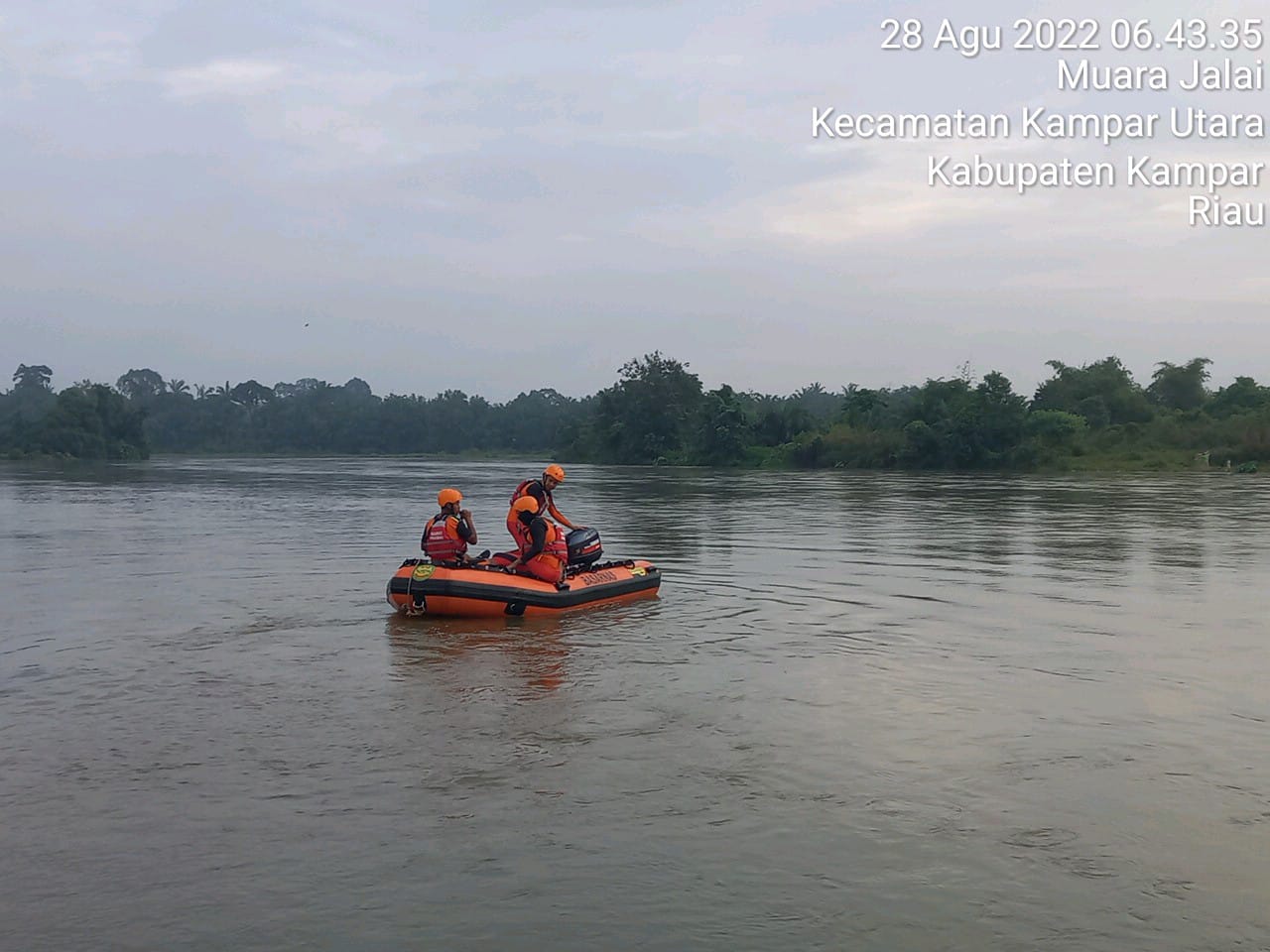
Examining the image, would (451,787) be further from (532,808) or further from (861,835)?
(861,835)

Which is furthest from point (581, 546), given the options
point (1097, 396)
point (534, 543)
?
point (1097, 396)

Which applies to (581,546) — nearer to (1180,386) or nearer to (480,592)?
(480,592)

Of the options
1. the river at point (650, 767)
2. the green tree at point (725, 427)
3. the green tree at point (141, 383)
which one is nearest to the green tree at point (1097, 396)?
the green tree at point (725, 427)

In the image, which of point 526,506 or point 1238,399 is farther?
point 1238,399

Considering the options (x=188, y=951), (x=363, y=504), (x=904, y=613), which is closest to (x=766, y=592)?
(x=904, y=613)

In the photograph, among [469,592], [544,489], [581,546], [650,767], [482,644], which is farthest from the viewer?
[581,546]

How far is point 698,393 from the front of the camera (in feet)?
291

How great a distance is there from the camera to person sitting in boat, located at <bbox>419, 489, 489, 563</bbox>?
44.8 feet

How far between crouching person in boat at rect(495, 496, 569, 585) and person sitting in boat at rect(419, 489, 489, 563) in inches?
19.0

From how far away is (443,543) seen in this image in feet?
45.0

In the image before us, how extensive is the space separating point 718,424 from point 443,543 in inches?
2518

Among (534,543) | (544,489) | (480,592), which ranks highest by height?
A: (544,489)

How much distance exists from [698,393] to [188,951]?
3314 inches

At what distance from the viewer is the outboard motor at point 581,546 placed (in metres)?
14.6
